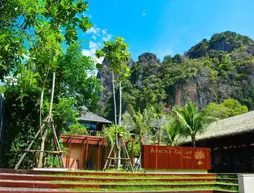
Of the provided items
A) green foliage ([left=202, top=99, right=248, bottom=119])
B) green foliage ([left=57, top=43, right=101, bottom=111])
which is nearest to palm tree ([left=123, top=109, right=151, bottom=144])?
green foliage ([left=57, top=43, right=101, bottom=111])

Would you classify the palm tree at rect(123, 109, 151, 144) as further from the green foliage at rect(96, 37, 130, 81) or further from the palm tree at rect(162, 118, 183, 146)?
the green foliage at rect(96, 37, 130, 81)

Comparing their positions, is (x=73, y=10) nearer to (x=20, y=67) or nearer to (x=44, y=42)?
(x=44, y=42)

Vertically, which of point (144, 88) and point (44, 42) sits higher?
point (144, 88)

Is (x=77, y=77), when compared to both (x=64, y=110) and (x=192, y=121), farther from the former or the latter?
(x=192, y=121)

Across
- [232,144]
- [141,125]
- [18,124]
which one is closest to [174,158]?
[18,124]

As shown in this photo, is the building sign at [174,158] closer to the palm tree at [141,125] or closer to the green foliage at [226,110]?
the palm tree at [141,125]

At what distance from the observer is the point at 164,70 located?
173 feet

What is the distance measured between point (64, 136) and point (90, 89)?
18.4ft

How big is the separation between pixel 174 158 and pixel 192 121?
8241 mm

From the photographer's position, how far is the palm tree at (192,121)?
18.3 meters

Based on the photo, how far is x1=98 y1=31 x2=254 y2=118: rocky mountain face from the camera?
48.1 metres

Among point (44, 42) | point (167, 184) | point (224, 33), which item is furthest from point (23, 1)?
point (224, 33)

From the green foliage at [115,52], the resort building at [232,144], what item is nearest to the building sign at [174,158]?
the resort building at [232,144]

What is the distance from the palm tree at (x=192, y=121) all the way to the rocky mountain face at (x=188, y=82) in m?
26.3
